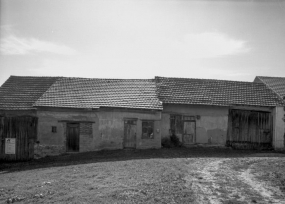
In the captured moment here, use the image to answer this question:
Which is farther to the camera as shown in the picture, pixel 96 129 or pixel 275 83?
pixel 275 83

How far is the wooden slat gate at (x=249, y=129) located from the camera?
19.5 m

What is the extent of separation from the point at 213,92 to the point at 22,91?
14.5 meters

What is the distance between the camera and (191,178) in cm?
1038

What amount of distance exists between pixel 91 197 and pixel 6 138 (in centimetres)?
1280

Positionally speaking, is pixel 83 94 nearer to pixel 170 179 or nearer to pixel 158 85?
pixel 158 85

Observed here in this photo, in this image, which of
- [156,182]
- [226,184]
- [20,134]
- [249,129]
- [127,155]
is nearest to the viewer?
[226,184]

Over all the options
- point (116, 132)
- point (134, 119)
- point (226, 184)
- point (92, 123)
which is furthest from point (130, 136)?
point (226, 184)

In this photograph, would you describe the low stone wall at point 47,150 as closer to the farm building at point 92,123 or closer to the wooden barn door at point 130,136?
the farm building at point 92,123

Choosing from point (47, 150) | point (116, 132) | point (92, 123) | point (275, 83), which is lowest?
point (47, 150)

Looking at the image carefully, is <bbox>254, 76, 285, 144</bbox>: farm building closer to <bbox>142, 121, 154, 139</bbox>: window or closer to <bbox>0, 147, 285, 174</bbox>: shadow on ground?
<bbox>0, 147, 285, 174</bbox>: shadow on ground

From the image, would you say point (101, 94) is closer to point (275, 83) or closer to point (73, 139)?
point (73, 139)

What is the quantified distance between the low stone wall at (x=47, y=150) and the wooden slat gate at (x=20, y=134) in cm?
37

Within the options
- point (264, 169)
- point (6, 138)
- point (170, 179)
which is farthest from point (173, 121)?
point (6, 138)

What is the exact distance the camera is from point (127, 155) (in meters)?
16.8
